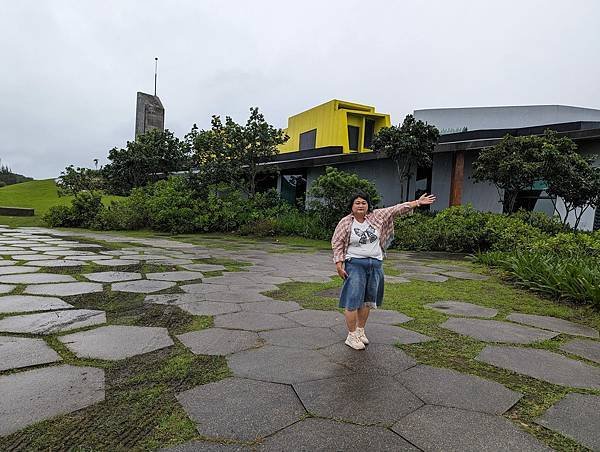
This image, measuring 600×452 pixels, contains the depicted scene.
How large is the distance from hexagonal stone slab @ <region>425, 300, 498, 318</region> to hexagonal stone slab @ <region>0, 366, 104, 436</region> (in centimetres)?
284

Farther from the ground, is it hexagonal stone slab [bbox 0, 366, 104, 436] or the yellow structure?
the yellow structure

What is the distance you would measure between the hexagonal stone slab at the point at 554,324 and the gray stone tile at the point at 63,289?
3920 millimetres

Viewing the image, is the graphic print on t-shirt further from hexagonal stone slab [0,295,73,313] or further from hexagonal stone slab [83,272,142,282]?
hexagonal stone slab [83,272,142,282]

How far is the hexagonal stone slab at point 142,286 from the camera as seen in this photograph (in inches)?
158

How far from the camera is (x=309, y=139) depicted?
25312mm

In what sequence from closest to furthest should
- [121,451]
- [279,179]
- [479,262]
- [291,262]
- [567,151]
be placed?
[121,451]
[291,262]
[479,262]
[567,151]
[279,179]

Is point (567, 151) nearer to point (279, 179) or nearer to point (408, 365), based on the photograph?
point (408, 365)

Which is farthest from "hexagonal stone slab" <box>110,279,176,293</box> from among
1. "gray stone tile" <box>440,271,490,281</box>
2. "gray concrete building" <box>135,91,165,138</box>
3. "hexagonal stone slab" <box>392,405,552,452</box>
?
"gray concrete building" <box>135,91,165,138</box>

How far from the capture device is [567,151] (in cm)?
930

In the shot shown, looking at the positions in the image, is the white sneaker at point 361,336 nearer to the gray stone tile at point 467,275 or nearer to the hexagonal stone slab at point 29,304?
the hexagonal stone slab at point 29,304

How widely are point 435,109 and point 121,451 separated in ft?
105

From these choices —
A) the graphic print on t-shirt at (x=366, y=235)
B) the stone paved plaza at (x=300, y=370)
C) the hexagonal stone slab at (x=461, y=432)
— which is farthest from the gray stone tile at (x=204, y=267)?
the hexagonal stone slab at (x=461, y=432)

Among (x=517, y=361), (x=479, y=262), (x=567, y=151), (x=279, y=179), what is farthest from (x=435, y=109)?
(x=517, y=361)

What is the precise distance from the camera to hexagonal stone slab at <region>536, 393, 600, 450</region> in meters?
1.62
